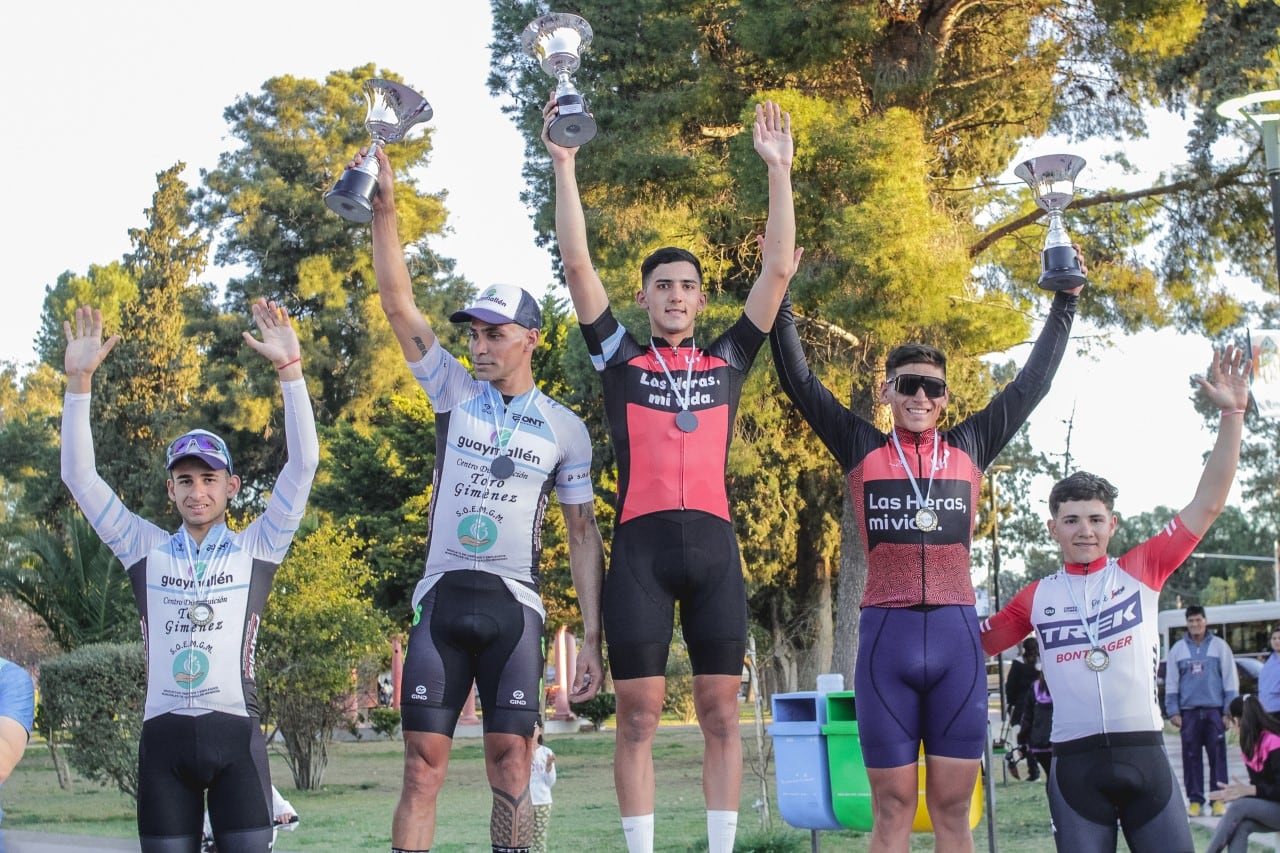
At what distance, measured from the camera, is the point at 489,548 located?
4.88m

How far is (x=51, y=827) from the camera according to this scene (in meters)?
15.3

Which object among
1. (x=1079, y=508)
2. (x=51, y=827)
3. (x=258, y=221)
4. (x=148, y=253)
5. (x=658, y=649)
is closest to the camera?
(x=658, y=649)

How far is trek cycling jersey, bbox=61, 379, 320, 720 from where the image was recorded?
15.8 feet

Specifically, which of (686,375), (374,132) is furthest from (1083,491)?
(374,132)

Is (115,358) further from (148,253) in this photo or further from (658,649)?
(658,649)

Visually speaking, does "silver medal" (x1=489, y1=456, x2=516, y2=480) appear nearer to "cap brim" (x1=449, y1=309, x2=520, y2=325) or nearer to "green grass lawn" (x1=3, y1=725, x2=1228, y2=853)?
"cap brim" (x1=449, y1=309, x2=520, y2=325)

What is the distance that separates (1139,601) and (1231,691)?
9.58 metres

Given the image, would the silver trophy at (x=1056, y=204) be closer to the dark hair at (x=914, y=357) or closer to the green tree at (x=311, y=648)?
the dark hair at (x=914, y=357)

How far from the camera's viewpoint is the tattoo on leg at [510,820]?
4.70 meters

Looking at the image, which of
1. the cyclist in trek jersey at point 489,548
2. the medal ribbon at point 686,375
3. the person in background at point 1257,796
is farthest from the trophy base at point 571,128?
the person in background at point 1257,796

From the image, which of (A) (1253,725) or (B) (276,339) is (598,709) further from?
(B) (276,339)

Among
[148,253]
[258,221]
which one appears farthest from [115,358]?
[258,221]

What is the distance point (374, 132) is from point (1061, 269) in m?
2.73

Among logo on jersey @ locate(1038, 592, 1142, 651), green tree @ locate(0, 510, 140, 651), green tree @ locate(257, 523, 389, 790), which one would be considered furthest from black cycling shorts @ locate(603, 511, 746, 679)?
green tree @ locate(0, 510, 140, 651)
